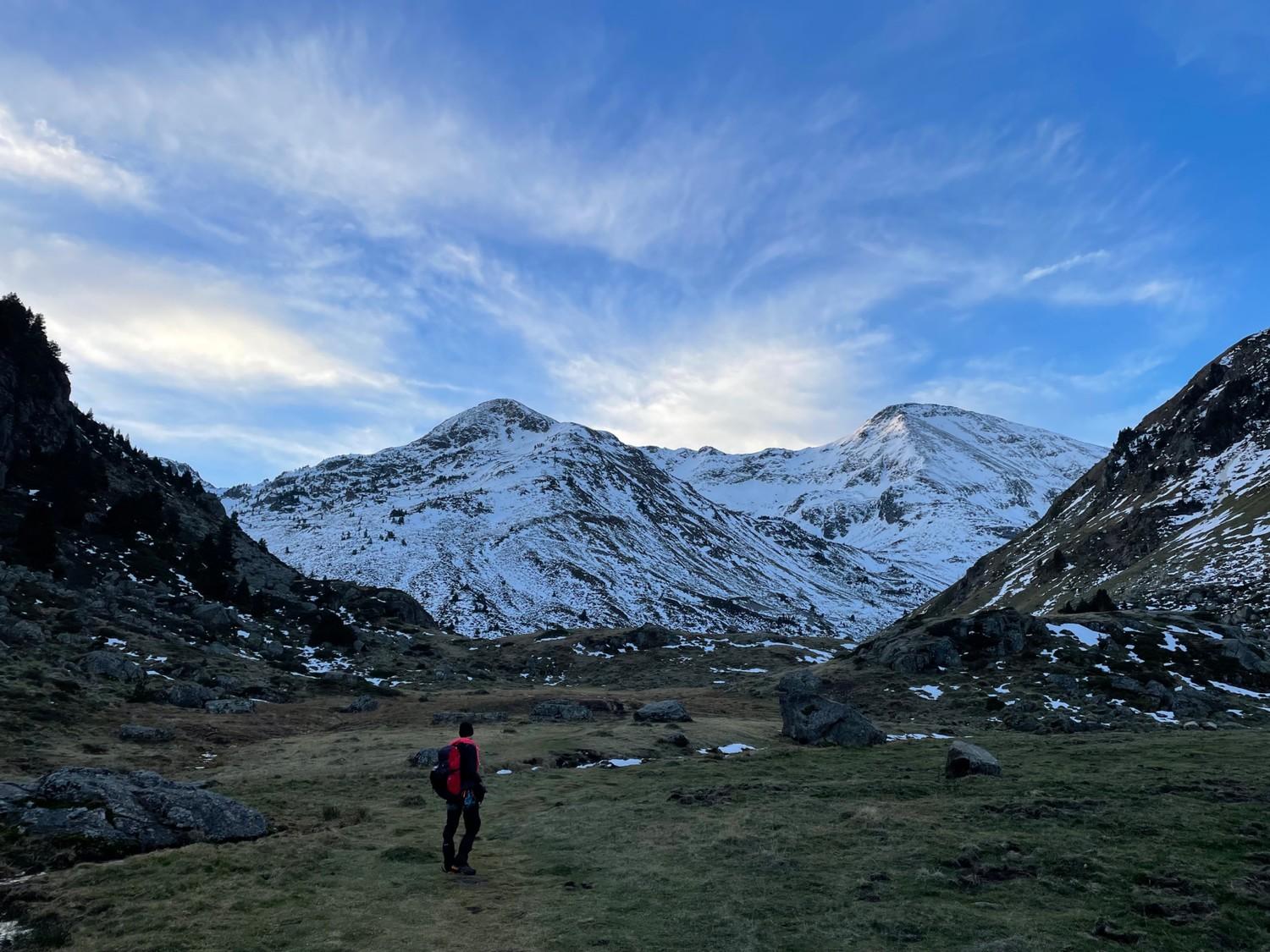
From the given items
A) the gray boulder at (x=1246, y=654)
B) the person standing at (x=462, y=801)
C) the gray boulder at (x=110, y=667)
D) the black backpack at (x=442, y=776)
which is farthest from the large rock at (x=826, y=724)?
the gray boulder at (x=110, y=667)

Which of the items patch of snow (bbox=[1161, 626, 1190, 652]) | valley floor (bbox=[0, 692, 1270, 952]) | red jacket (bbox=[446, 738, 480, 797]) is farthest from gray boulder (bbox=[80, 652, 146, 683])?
patch of snow (bbox=[1161, 626, 1190, 652])

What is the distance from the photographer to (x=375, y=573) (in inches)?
6225

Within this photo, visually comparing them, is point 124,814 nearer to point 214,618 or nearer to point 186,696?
point 186,696

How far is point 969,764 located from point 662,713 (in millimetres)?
18144

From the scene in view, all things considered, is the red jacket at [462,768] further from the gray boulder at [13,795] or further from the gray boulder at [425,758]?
the gray boulder at [425,758]

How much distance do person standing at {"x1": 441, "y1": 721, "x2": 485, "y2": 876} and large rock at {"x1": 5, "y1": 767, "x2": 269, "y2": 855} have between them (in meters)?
5.09

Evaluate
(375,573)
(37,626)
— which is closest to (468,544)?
(375,573)

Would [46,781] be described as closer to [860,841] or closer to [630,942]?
[630,942]

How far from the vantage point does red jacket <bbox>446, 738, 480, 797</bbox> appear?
14.6 metres

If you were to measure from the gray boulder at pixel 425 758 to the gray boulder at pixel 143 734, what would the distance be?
33.7ft

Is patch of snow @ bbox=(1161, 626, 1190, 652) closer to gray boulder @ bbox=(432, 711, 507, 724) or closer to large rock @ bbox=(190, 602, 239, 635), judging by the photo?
gray boulder @ bbox=(432, 711, 507, 724)

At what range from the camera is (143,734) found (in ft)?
95.0

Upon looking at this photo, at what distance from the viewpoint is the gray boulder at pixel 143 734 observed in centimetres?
2866

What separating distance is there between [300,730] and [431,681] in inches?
1080
